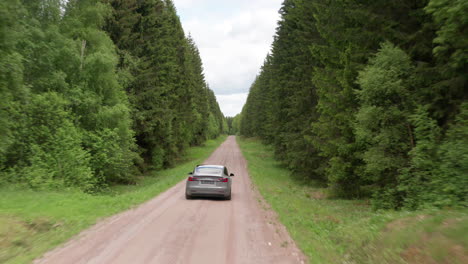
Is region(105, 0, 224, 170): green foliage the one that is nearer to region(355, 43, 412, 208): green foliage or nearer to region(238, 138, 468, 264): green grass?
region(355, 43, 412, 208): green foliage

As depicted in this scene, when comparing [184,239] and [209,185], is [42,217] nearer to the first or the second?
[184,239]

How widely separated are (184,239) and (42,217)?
12.6 ft

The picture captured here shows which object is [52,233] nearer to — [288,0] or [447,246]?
[447,246]

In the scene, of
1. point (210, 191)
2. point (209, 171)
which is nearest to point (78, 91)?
point (209, 171)

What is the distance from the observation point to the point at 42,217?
27.5 ft

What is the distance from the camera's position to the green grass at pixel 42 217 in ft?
21.3

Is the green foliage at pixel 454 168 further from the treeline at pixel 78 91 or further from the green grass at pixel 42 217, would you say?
the treeline at pixel 78 91

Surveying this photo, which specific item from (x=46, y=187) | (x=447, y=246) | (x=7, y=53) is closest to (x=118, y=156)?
(x=46, y=187)

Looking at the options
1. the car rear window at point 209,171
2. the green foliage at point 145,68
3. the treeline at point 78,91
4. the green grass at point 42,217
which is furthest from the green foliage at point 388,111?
the green foliage at point 145,68

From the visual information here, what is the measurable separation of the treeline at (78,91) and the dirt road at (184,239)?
5659 millimetres

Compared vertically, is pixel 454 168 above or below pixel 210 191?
above

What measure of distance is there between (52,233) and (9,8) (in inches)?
330

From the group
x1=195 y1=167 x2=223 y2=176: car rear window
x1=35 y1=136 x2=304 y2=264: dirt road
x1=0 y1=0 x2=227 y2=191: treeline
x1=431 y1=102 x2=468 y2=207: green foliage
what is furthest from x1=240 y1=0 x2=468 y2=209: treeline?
x1=0 y1=0 x2=227 y2=191: treeline

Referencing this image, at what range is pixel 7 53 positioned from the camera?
11625 mm
